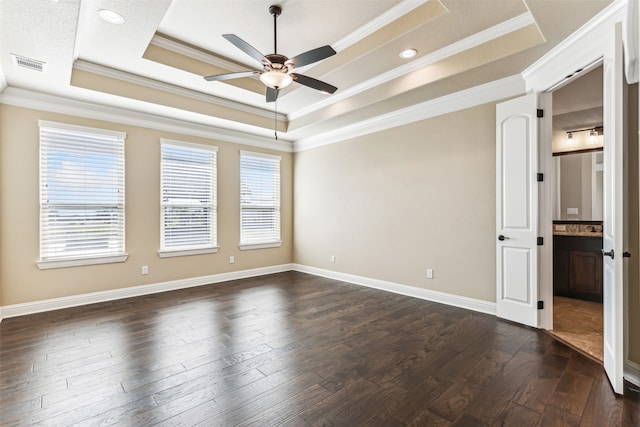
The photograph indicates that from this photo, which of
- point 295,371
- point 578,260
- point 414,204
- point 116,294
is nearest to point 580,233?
point 578,260

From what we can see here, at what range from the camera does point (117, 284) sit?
4.55 metres

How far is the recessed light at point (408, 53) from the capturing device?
3.31 metres

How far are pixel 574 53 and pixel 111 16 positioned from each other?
4228 millimetres

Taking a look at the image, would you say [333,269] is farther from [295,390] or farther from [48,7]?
[48,7]

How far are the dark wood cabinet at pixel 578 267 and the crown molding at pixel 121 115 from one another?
5493 mm

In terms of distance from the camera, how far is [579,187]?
4.79m

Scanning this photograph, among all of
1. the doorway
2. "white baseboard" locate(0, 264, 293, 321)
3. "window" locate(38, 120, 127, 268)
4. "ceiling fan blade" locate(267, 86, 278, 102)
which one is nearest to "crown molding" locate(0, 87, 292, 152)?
"window" locate(38, 120, 127, 268)

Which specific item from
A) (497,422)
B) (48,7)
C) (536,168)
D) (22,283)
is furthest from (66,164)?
(536,168)

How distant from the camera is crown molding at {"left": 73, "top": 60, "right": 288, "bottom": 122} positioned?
3.72 metres

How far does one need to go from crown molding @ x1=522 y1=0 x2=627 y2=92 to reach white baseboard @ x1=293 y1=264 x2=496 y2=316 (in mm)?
2629

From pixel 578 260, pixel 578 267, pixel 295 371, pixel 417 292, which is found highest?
pixel 578 260

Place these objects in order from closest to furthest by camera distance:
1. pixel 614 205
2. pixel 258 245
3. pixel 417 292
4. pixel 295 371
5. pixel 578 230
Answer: pixel 614 205 < pixel 295 371 < pixel 578 230 < pixel 417 292 < pixel 258 245

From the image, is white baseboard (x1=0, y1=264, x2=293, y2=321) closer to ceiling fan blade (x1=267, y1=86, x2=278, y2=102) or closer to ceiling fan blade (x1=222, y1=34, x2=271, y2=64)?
ceiling fan blade (x1=267, y1=86, x2=278, y2=102)

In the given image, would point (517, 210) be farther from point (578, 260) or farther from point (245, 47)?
point (245, 47)
